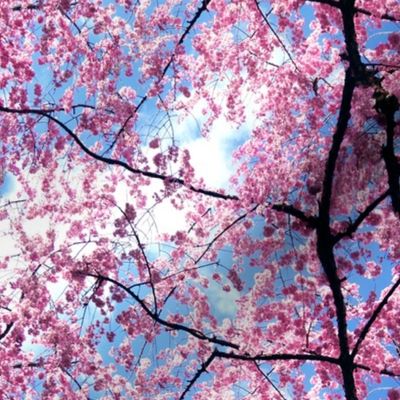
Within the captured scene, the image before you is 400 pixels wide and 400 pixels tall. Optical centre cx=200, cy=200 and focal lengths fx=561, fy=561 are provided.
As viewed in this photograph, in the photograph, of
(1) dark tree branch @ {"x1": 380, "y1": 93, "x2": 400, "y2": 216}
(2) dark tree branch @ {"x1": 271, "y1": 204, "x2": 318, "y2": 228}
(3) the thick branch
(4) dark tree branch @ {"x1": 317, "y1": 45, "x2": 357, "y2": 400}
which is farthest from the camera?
(2) dark tree branch @ {"x1": 271, "y1": 204, "x2": 318, "y2": 228}

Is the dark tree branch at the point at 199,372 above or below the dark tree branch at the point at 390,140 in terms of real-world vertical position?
below

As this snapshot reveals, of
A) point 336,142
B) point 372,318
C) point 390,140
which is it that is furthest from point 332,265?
point 390,140

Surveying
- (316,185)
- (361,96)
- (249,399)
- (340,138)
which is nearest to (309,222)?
(316,185)

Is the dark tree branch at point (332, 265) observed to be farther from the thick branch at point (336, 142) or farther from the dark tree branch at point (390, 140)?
the dark tree branch at point (390, 140)

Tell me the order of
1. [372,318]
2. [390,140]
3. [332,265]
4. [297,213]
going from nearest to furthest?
[390,140]
[372,318]
[332,265]
[297,213]

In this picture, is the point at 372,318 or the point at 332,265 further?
the point at 332,265

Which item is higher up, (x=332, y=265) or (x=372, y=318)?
(x=332, y=265)

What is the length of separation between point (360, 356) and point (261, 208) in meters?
5.02

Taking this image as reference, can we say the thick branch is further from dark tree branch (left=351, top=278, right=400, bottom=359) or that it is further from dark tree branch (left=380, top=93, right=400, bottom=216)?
dark tree branch (left=351, top=278, right=400, bottom=359)

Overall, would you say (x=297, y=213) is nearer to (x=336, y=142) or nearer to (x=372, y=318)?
(x=336, y=142)

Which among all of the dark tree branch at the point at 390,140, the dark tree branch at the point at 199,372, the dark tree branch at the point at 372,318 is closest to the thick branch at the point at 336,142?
the dark tree branch at the point at 390,140

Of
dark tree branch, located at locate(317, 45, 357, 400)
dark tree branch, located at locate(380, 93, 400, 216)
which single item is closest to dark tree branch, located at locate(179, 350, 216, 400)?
dark tree branch, located at locate(317, 45, 357, 400)

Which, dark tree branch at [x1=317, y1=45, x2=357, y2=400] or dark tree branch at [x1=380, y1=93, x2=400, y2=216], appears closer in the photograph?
dark tree branch at [x1=380, y1=93, x2=400, y2=216]

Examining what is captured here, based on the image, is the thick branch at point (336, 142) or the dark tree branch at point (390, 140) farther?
the dark tree branch at point (390, 140)
